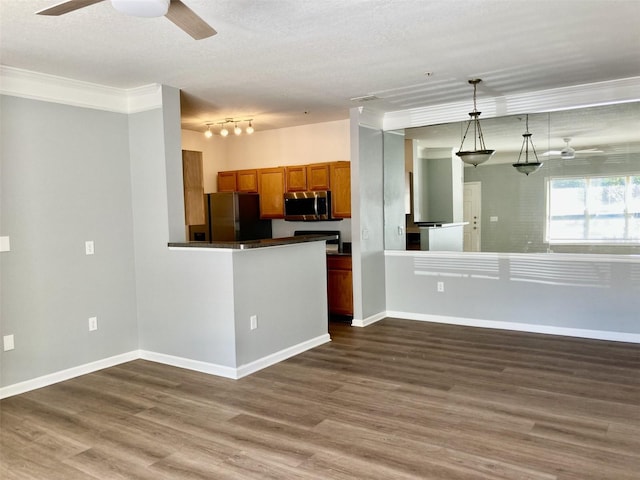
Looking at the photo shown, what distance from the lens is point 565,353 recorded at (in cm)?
450

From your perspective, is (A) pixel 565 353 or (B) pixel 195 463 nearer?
(B) pixel 195 463

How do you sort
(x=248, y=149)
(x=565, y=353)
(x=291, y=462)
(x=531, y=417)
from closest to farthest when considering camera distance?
(x=291, y=462) < (x=531, y=417) < (x=565, y=353) < (x=248, y=149)

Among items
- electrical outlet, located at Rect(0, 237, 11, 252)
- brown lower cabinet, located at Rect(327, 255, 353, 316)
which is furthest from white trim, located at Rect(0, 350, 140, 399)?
brown lower cabinet, located at Rect(327, 255, 353, 316)

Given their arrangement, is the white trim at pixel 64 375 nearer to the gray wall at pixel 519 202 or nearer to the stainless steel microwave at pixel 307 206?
the stainless steel microwave at pixel 307 206

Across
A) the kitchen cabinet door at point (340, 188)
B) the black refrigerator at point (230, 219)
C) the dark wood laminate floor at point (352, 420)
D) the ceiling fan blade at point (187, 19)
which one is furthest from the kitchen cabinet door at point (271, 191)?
the ceiling fan blade at point (187, 19)

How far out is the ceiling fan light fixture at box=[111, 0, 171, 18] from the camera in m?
1.99

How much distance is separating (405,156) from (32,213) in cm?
424

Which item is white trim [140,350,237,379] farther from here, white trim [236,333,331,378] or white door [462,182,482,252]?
white door [462,182,482,252]

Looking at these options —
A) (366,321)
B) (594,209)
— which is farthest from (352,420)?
(594,209)

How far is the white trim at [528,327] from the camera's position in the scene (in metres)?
4.88

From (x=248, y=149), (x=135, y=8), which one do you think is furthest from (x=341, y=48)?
(x=248, y=149)

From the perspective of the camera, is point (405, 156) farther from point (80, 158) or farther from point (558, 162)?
point (80, 158)

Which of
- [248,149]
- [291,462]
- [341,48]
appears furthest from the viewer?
[248,149]

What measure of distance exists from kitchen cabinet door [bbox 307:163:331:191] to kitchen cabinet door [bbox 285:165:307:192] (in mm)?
75
